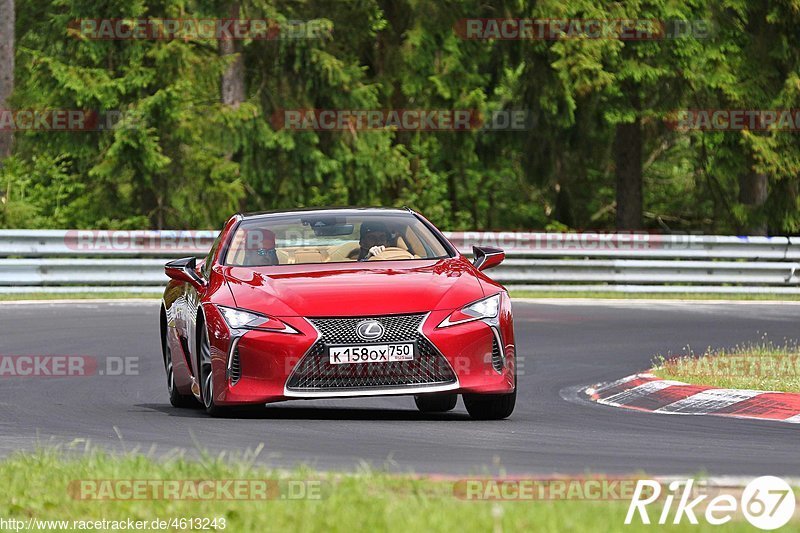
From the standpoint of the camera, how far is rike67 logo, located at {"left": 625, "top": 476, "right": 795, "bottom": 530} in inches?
246

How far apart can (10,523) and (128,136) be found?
24.4 meters

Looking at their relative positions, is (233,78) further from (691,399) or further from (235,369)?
(235,369)

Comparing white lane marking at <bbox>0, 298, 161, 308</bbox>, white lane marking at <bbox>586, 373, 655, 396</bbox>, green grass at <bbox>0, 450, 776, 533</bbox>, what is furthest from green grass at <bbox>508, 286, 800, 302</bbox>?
green grass at <bbox>0, 450, 776, 533</bbox>

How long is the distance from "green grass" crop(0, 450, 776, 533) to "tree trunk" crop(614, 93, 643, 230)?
98.4 feet

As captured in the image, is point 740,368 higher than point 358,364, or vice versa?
point 358,364

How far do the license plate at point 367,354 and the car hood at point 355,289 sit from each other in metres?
0.22

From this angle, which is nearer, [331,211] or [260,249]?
[260,249]

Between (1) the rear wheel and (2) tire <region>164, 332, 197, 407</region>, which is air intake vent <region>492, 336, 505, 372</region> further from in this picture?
(2) tire <region>164, 332, 197, 407</region>

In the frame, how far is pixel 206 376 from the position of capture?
1116 cm

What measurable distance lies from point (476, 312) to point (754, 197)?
25.5m

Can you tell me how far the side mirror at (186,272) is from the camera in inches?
466

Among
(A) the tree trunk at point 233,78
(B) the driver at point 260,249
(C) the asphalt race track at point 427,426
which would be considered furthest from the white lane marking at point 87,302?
(B) the driver at point 260,249

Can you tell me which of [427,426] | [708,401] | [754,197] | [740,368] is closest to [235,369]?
[427,426]

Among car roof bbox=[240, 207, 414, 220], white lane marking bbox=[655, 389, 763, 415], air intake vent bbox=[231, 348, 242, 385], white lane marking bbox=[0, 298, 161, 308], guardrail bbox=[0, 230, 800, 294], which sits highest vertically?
car roof bbox=[240, 207, 414, 220]
